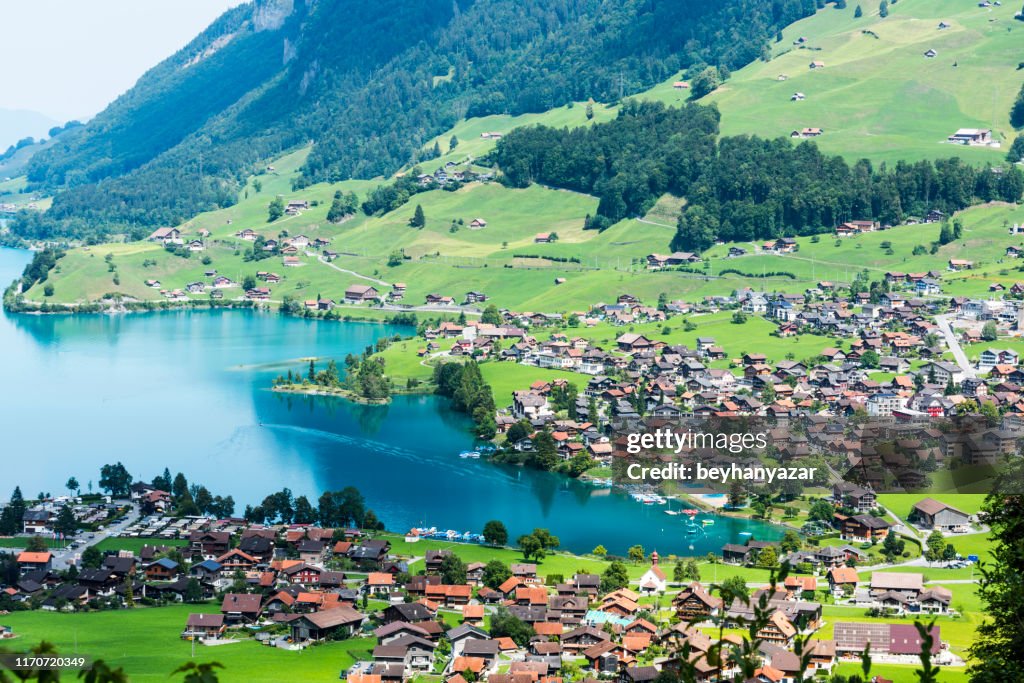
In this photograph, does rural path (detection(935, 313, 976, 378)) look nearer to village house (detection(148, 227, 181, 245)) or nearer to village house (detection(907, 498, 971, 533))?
village house (detection(907, 498, 971, 533))

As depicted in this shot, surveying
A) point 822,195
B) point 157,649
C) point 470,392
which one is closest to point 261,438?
point 470,392

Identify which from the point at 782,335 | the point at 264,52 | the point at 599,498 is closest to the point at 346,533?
the point at 599,498

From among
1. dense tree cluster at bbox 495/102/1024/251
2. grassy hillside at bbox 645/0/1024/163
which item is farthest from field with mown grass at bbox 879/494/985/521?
grassy hillside at bbox 645/0/1024/163

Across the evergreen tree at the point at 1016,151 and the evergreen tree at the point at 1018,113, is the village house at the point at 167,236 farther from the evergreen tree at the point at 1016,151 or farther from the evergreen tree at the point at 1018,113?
the evergreen tree at the point at 1018,113

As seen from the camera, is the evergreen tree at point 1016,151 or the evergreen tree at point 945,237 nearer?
the evergreen tree at point 945,237

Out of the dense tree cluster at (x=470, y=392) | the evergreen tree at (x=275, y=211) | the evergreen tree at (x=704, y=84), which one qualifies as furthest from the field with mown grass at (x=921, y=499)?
the evergreen tree at (x=275, y=211)
